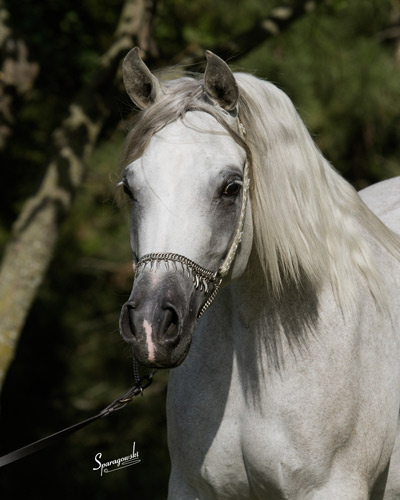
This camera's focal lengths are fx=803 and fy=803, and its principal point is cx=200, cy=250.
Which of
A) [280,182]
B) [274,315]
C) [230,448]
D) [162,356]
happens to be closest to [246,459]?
[230,448]

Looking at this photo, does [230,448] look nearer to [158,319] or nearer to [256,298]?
[256,298]

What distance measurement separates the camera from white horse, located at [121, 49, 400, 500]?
75.8 inches

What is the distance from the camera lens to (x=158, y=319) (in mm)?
1825

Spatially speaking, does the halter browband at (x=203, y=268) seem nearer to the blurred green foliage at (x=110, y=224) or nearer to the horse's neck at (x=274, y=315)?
the horse's neck at (x=274, y=315)

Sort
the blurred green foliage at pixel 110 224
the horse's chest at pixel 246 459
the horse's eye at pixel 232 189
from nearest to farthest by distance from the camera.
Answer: the horse's eye at pixel 232 189 → the horse's chest at pixel 246 459 → the blurred green foliage at pixel 110 224

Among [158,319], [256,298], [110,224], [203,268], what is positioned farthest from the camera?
[110,224]

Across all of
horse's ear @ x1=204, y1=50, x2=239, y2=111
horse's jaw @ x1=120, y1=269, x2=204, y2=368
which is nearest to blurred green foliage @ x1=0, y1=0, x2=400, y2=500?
horse's ear @ x1=204, y1=50, x2=239, y2=111

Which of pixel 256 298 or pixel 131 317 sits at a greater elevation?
pixel 131 317

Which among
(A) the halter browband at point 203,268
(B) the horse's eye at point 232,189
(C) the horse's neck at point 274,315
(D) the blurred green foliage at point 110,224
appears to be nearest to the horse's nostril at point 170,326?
(A) the halter browband at point 203,268

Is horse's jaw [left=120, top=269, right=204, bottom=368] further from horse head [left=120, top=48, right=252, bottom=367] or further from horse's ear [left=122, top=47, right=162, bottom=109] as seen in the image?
horse's ear [left=122, top=47, right=162, bottom=109]

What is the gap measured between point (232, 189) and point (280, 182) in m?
0.18

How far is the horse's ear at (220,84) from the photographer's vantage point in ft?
6.66

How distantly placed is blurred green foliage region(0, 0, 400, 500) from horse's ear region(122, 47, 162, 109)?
13.8 feet

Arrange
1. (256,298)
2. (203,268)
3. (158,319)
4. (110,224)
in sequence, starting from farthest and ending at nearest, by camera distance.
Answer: (110,224)
(256,298)
(203,268)
(158,319)
